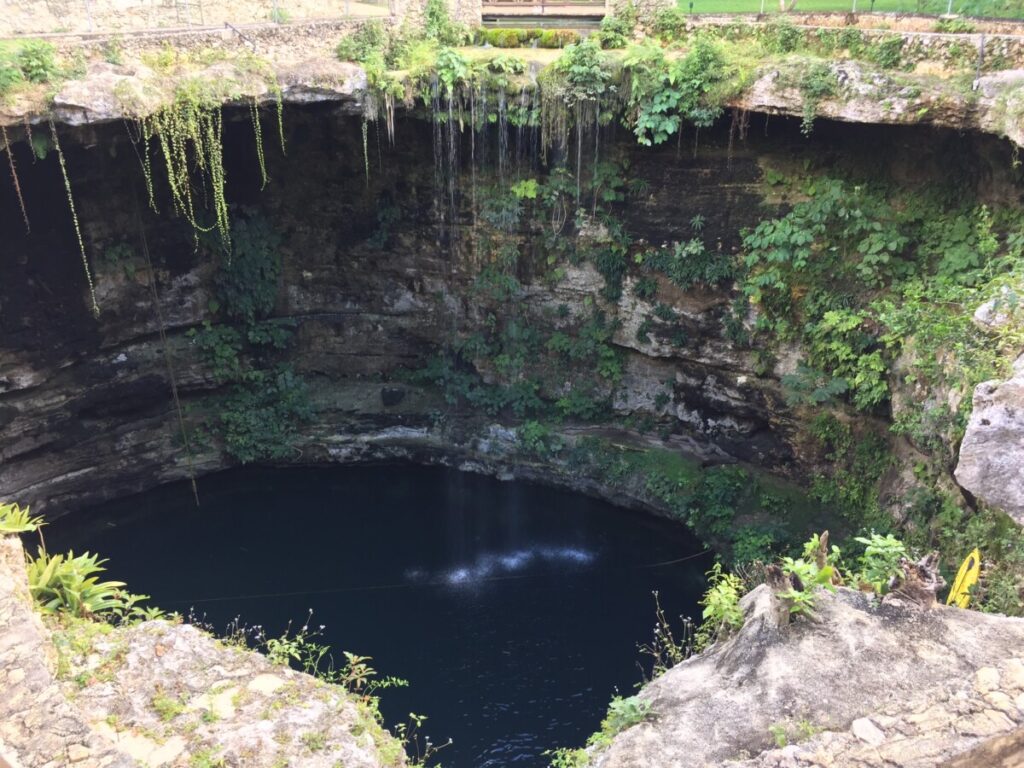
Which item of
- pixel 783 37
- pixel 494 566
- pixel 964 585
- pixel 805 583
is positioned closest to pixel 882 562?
pixel 805 583

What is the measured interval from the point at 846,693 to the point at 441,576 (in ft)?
28.1

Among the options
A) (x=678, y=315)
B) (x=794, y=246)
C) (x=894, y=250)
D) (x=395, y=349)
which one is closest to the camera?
(x=894, y=250)

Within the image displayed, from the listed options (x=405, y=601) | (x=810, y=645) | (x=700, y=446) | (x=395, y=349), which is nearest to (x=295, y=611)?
(x=405, y=601)

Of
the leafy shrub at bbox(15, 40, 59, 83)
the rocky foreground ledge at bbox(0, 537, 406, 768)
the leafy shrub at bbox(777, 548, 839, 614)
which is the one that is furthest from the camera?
the leafy shrub at bbox(15, 40, 59, 83)

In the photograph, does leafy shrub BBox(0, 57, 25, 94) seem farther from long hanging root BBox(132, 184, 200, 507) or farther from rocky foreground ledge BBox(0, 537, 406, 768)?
rocky foreground ledge BBox(0, 537, 406, 768)

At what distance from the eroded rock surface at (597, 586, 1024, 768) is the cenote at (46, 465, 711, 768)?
5.02m

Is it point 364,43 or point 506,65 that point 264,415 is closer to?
point 364,43

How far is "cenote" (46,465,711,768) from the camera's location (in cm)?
1057

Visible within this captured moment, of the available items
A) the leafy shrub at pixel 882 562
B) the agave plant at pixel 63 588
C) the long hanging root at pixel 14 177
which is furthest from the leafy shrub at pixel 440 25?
the leafy shrub at pixel 882 562

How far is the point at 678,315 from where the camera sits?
529 inches

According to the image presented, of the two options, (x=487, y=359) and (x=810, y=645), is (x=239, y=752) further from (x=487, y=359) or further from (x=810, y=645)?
(x=487, y=359)

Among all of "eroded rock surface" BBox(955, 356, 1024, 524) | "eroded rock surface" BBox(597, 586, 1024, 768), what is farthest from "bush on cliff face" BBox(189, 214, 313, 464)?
"eroded rock surface" BBox(955, 356, 1024, 524)

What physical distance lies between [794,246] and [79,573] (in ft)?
32.9

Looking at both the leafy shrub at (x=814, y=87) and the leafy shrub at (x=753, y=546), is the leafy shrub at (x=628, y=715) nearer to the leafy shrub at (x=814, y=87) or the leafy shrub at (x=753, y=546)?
the leafy shrub at (x=753, y=546)
